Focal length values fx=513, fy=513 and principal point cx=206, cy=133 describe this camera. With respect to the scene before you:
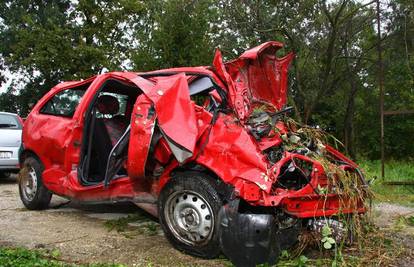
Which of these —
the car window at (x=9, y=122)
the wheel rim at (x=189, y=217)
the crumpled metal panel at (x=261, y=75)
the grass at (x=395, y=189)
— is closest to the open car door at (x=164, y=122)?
the wheel rim at (x=189, y=217)

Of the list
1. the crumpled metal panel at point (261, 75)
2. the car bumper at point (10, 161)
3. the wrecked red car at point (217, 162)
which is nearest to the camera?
the wrecked red car at point (217, 162)

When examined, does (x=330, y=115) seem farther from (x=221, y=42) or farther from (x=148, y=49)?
(x=148, y=49)

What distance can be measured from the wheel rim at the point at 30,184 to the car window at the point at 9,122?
14.5 feet

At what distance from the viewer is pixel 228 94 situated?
5.50 meters

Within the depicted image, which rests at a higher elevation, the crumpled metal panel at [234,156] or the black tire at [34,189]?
the crumpled metal panel at [234,156]

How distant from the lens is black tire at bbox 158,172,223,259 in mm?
4891

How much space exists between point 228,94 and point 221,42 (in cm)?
1368

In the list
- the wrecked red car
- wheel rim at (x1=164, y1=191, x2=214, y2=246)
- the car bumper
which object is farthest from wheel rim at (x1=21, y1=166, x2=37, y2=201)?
the car bumper

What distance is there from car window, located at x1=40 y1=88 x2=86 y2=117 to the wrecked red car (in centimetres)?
44

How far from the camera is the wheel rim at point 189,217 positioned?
4945 millimetres

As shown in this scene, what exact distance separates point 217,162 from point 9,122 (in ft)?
27.1

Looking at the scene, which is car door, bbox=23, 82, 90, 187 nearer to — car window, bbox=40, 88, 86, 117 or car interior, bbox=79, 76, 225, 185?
car window, bbox=40, 88, 86, 117

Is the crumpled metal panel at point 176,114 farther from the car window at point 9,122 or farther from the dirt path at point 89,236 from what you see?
the car window at point 9,122

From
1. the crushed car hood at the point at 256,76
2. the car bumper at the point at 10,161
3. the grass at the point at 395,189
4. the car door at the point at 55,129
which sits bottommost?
the grass at the point at 395,189
